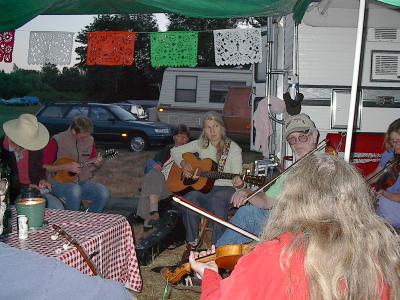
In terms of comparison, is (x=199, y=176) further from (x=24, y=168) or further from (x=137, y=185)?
(x=137, y=185)

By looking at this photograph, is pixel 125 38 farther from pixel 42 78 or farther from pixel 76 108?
pixel 42 78

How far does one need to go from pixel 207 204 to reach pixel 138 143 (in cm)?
774

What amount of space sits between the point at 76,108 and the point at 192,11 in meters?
8.62

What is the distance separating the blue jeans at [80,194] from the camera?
180 inches

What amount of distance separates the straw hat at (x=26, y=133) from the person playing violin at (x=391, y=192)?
9.04 ft

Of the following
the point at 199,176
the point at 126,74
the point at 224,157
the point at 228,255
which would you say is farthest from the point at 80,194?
the point at 126,74

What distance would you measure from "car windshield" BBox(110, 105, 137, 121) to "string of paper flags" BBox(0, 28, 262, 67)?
19.0 feet

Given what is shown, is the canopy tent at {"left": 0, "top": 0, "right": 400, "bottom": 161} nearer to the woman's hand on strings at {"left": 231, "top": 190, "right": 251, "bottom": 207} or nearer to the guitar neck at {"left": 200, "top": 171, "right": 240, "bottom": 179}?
the guitar neck at {"left": 200, "top": 171, "right": 240, "bottom": 179}

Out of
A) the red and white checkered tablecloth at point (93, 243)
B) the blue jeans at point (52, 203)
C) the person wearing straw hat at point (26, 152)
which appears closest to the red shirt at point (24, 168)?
the person wearing straw hat at point (26, 152)

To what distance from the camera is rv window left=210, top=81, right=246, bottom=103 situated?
12.6 metres

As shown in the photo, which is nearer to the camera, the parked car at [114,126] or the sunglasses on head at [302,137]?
the sunglasses on head at [302,137]

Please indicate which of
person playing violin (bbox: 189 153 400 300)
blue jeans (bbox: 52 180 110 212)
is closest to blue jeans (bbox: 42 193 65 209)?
blue jeans (bbox: 52 180 110 212)

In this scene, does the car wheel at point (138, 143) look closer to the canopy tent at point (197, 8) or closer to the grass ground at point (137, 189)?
the grass ground at point (137, 189)

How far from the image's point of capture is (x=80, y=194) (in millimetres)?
4605
